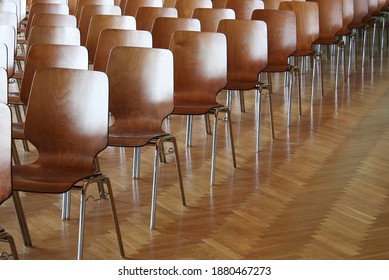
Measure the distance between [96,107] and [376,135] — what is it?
12.0 feet

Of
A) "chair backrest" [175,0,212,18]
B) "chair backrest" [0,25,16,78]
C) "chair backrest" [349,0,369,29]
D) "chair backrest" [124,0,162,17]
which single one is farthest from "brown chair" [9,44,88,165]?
"chair backrest" [349,0,369,29]

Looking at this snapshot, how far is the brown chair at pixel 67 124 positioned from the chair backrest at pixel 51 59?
2.98 ft

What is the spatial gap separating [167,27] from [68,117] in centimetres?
275

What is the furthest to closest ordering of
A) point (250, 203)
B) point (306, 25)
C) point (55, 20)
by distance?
point (306, 25) → point (55, 20) → point (250, 203)

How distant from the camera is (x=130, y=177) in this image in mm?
6078

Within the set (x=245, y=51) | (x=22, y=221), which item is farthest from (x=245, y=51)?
(x=22, y=221)

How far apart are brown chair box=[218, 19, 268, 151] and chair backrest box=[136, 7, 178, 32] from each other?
1.34 m

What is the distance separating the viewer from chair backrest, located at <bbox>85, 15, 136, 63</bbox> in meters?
7.34

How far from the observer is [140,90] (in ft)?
17.6

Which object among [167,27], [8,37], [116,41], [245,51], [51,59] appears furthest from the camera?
[167,27]

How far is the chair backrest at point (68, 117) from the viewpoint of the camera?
14.8 feet

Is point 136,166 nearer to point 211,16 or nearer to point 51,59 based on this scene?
point 51,59

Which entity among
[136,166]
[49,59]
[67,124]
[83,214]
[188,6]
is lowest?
[136,166]

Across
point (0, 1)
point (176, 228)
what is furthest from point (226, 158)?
point (0, 1)
